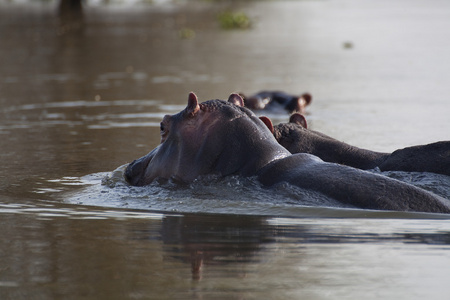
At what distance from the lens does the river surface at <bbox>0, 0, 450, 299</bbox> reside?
14.1ft

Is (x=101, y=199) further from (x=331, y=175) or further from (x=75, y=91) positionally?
(x=75, y=91)

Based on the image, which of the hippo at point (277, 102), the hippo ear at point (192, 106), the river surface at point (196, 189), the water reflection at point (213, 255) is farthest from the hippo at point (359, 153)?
the hippo at point (277, 102)

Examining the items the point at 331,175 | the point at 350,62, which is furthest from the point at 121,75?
the point at 331,175

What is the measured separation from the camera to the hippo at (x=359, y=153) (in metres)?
6.50

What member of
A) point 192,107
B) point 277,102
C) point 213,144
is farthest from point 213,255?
point 277,102

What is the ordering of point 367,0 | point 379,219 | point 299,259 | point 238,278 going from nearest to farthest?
point 238,278 < point 299,259 < point 379,219 < point 367,0

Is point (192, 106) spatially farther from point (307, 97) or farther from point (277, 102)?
point (277, 102)

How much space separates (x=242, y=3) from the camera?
141 ft

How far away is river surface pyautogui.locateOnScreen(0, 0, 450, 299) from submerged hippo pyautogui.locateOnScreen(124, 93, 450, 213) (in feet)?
0.31

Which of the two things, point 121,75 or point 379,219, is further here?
point 121,75

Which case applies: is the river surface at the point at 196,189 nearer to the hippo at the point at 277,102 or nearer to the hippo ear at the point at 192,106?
the hippo at the point at 277,102

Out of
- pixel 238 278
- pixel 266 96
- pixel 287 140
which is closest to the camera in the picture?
pixel 238 278

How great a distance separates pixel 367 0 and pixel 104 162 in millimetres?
41131

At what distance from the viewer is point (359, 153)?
7027 millimetres
